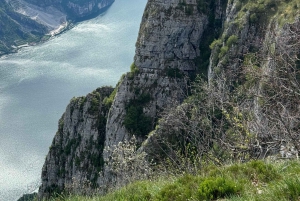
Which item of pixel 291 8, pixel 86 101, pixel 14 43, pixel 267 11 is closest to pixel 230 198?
pixel 291 8

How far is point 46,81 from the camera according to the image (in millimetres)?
108875

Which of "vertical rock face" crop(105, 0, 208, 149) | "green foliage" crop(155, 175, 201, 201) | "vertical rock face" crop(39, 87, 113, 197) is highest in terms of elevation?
"vertical rock face" crop(105, 0, 208, 149)

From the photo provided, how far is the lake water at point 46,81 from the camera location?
68525 millimetres

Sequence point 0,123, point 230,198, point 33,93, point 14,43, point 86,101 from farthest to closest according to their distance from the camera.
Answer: point 14,43, point 33,93, point 0,123, point 86,101, point 230,198

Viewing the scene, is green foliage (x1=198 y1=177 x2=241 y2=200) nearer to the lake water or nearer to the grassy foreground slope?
the grassy foreground slope

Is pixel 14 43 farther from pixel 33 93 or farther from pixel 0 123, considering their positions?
pixel 0 123

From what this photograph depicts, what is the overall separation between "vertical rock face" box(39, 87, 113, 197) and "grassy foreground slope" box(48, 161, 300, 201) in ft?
107

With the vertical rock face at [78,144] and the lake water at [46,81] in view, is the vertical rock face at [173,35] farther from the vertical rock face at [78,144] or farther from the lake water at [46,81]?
the lake water at [46,81]

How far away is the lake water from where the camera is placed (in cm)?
6853

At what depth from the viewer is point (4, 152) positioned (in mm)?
71938

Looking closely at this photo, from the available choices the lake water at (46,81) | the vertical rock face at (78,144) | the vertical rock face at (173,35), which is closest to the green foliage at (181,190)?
the vertical rock face at (173,35)

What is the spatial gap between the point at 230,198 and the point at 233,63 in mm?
21699

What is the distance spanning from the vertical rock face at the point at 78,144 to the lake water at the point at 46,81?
1410cm

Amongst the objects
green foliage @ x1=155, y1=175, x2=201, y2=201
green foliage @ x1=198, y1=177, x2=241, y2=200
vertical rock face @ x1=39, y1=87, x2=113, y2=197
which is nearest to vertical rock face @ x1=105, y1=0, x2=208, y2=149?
vertical rock face @ x1=39, y1=87, x2=113, y2=197
